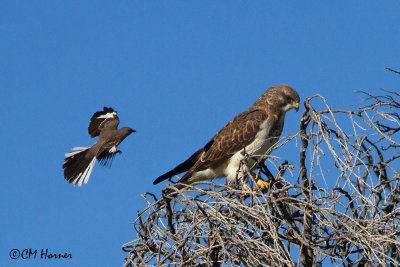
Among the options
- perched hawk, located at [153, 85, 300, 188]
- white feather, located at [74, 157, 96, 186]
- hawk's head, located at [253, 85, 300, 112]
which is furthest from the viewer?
white feather, located at [74, 157, 96, 186]

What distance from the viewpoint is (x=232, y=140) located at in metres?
7.11

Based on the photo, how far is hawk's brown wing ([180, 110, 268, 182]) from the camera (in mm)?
7023

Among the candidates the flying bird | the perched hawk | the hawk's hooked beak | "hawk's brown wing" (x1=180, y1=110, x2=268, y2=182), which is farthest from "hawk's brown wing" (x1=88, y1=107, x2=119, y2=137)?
the hawk's hooked beak

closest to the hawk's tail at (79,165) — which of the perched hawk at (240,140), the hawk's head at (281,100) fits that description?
the perched hawk at (240,140)

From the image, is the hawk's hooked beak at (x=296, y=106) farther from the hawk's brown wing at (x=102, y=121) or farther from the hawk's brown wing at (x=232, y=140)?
the hawk's brown wing at (x=102, y=121)

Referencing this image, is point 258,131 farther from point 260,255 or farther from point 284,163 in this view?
point 260,255

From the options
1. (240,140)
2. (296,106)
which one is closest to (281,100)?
(296,106)

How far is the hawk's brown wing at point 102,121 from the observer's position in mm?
9703

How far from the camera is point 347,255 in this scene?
404 centimetres

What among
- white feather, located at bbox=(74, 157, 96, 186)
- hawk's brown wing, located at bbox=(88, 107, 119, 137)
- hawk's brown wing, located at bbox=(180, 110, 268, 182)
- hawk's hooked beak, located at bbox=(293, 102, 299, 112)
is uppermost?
hawk's brown wing, located at bbox=(88, 107, 119, 137)

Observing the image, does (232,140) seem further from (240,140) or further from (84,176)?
(84,176)

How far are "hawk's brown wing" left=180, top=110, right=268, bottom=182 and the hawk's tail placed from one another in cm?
204

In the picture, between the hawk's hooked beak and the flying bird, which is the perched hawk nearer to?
the hawk's hooked beak

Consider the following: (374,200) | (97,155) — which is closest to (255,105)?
(97,155)
